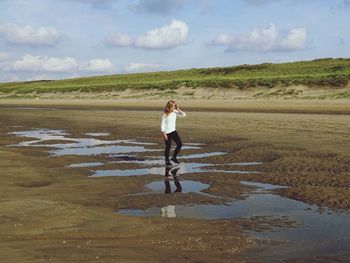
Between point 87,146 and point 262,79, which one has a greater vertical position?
point 262,79

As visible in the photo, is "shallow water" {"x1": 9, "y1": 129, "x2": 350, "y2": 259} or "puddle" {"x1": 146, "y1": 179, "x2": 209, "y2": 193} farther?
"puddle" {"x1": 146, "y1": 179, "x2": 209, "y2": 193}

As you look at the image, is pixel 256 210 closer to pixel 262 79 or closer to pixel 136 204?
pixel 136 204

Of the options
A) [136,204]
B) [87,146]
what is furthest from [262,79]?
[136,204]

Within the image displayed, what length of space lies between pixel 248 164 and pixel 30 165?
598 cm

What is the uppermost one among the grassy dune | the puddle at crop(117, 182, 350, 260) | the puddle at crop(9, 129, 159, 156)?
the grassy dune

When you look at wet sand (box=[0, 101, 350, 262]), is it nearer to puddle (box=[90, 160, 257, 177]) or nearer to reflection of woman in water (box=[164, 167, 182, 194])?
reflection of woman in water (box=[164, 167, 182, 194])

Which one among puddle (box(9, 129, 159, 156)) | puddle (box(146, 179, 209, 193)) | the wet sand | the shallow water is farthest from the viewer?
puddle (box(9, 129, 159, 156))

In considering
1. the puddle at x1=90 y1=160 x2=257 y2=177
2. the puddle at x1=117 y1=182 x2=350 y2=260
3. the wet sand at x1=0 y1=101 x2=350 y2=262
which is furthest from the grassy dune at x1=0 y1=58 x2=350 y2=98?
the puddle at x1=117 y1=182 x2=350 y2=260

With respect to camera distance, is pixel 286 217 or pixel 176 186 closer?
pixel 286 217

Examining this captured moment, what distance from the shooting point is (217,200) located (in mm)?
9516

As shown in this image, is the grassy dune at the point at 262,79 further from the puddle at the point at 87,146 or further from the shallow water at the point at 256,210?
the shallow water at the point at 256,210

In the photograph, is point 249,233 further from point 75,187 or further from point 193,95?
point 193,95

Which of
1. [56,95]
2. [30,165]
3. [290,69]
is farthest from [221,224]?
[56,95]

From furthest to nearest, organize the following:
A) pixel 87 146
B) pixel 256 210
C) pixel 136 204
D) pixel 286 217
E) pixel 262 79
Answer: pixel 262 79 → pixel 87 146 → pixel 136 204 → pixel 256 210 → pixel 286 217
